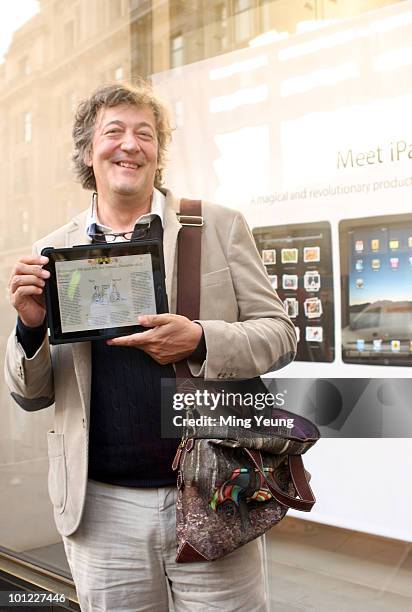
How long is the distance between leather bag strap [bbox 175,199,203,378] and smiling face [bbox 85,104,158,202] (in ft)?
0.49

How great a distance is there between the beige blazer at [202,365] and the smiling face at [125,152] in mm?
108

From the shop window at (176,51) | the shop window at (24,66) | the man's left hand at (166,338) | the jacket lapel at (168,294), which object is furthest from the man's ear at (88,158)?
the shop window at (24,66)

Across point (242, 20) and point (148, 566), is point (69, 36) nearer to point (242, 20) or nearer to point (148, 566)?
point (242, 20)

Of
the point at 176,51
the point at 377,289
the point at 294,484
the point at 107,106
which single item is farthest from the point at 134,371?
the point at 176,51

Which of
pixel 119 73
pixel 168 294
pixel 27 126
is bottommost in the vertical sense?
pixel 168 294

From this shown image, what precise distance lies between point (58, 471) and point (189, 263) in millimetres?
692

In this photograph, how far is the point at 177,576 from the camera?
1.89m

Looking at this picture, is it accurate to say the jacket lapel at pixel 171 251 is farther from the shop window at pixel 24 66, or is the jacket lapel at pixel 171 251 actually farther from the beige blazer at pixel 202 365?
the shop window at pixel 24 66

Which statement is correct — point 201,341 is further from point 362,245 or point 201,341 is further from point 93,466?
point 362,245

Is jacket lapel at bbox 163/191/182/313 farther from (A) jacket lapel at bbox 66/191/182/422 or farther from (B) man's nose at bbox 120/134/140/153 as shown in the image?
(B) man's nose at bbox 120/134/140/153

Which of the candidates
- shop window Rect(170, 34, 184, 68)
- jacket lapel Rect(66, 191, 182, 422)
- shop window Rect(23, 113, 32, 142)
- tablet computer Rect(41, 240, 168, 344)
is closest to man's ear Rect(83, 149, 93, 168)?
jacket lapel Rect(66, 191, 182, 422)

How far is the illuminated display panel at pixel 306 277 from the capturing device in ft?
10.3

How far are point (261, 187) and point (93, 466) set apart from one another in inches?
70.8

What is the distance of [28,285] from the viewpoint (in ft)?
6.12
